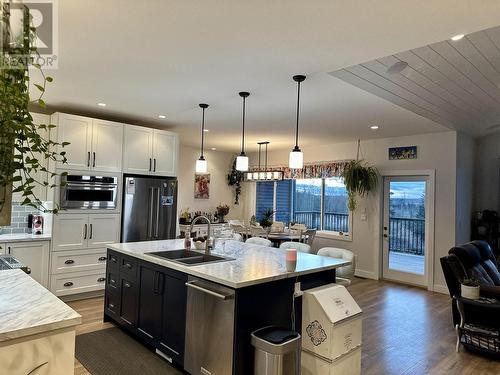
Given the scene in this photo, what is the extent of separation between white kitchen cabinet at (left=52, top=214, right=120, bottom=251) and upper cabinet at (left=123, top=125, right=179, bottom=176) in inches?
32.3

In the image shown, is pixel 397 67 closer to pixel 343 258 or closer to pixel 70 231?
pixel 343 258

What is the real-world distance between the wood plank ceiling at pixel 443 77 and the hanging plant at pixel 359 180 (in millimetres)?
1800

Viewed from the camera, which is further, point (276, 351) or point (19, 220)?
point (19, 220)

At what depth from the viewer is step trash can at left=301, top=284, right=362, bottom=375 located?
2.48 m

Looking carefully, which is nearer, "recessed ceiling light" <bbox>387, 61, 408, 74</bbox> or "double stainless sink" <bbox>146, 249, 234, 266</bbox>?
"recessed ceiling light" <bbox>387, 61, 408, 74</bbox>

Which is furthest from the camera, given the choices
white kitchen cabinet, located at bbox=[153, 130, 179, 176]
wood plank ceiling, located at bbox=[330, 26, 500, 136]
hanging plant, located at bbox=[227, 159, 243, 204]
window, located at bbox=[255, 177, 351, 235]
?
hanging plant, located at bbox=[227, 159, 243, 204]

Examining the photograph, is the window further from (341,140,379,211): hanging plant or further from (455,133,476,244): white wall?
(455,133,476,244): white wall

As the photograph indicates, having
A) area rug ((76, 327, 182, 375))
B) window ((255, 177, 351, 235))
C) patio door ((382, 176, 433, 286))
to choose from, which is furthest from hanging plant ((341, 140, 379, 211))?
area rug ((76, 327, 182, 375))

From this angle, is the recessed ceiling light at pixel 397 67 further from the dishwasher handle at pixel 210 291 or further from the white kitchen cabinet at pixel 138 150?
the white kitchen cabinet at pixel 138 150

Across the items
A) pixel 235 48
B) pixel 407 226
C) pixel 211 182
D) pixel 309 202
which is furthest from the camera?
pixel 211 182

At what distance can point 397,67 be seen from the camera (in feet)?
10.3

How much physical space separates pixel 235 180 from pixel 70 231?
474 cm

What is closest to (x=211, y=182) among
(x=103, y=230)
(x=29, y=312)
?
(x=103, y=230)

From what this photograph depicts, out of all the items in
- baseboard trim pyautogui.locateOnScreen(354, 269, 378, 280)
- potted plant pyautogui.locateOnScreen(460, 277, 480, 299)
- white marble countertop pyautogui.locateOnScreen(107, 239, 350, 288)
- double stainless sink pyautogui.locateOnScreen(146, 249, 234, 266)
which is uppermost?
white marble countertop pyautogui.locateOnScreen(107, 239, 350, 288)
